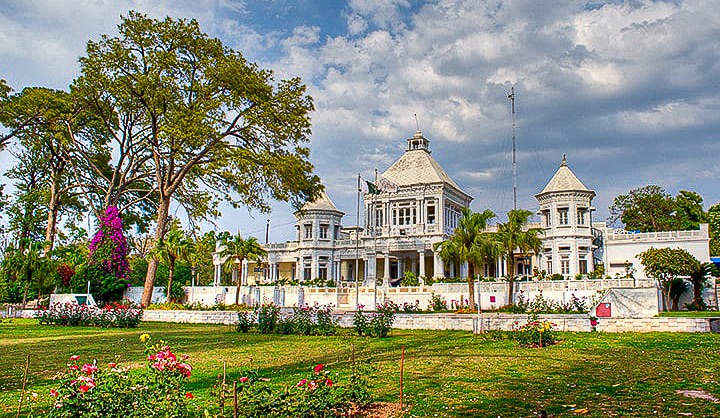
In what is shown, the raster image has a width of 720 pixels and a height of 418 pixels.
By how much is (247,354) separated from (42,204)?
3634 centimetres

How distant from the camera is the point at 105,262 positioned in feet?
126

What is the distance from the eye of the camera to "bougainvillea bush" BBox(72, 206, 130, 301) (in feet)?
125

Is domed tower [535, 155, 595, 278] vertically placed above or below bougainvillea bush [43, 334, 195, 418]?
above

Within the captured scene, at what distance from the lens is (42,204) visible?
42.9 metres

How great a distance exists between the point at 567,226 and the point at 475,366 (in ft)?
128

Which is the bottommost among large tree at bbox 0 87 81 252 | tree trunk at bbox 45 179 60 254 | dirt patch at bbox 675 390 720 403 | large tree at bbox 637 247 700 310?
dirt patch at bbox 675 390 720 403

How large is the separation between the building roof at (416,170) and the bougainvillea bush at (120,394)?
4674 centimetres

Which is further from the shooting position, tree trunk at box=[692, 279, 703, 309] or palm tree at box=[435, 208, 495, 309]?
tree trunk at box=[692, 279, 703, 309]

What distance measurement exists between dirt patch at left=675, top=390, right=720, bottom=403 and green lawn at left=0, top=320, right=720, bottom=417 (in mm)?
115

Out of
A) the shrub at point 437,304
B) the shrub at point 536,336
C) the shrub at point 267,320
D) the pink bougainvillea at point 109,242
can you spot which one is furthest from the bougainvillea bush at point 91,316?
the shrub at point 536,336

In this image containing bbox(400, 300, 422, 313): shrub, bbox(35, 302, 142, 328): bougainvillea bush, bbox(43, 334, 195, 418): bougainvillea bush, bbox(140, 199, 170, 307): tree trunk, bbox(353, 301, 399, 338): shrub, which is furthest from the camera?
bbox(140, 199, 170, 307): tree trunk

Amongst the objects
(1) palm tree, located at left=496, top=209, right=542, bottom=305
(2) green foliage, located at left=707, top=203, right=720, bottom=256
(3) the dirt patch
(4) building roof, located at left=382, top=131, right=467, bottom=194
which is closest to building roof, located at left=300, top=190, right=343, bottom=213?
(4) building roof, located at left=382, top=131, right=467, bottom=194

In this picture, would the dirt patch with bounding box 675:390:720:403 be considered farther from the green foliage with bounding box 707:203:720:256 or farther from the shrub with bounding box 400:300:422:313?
the green foliage with bounding box 707:203:720:256

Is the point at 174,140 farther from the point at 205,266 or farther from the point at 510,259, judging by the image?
the point at 205,266
